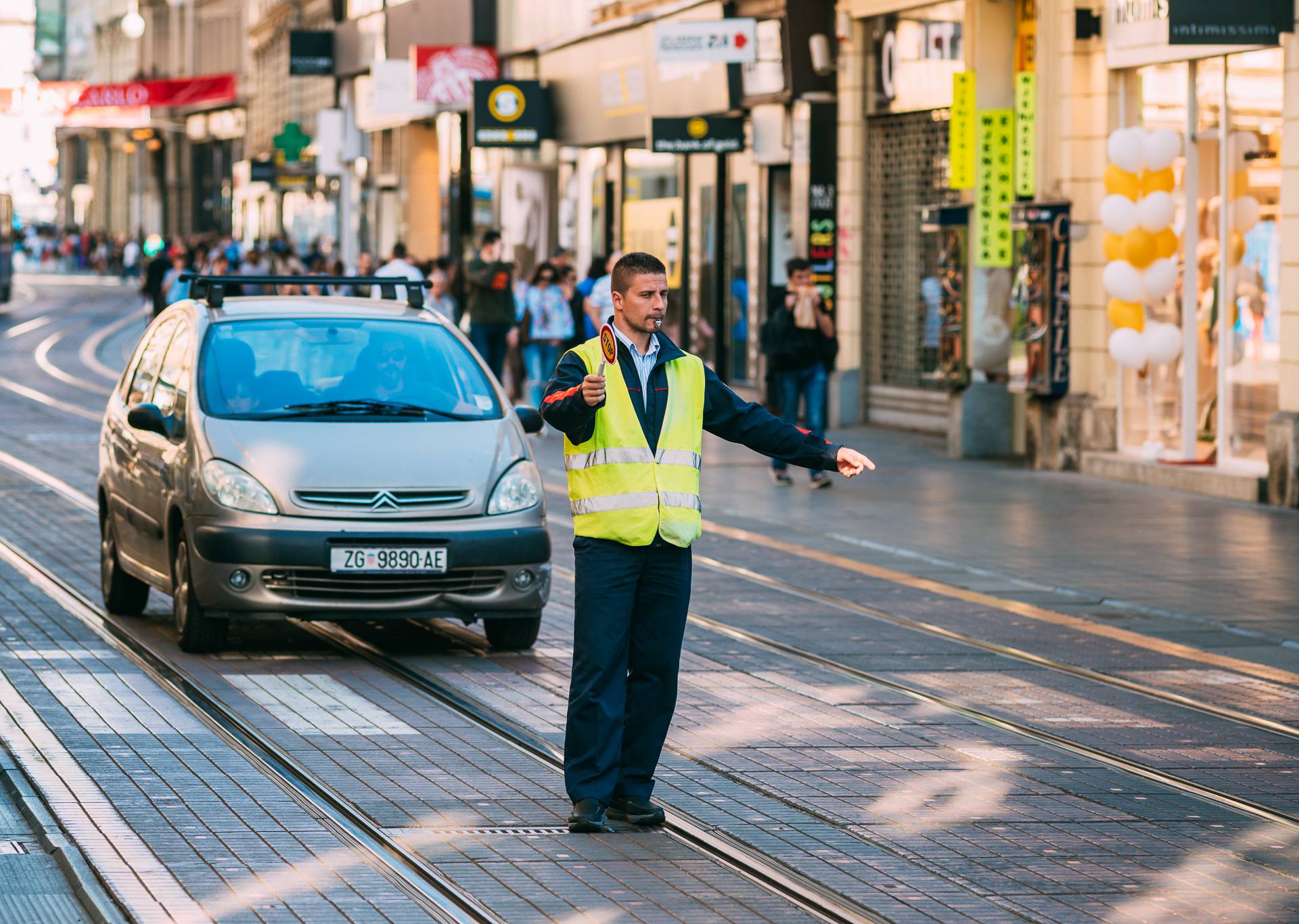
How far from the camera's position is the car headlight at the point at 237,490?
33.6 feet

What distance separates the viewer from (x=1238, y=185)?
61.1ft

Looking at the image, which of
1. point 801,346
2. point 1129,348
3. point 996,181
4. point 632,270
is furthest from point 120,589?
point 996,181

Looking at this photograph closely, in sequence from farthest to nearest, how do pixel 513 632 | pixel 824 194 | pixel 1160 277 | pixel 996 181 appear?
pixel 824 194 → pixel 996 181 → pixel 1160 277 → pixel 513 632

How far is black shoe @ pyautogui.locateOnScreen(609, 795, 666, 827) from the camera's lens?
707 cm

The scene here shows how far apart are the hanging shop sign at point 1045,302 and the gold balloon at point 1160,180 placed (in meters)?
0.89

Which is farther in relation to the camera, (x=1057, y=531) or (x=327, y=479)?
(x=1057, y=531)

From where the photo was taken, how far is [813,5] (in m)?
26.4

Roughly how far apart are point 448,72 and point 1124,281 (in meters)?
20.5

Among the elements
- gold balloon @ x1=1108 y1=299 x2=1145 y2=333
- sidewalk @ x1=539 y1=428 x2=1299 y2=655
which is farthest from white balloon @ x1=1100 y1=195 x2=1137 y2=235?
sidewalk @ x1=539 y1=428 x2=1299 y2=655

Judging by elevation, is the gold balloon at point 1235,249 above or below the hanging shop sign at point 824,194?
below

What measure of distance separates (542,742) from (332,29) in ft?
151

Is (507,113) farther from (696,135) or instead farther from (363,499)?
(363,499)

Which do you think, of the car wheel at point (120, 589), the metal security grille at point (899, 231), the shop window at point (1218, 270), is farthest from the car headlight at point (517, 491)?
the metal security grille at point (899, 231)

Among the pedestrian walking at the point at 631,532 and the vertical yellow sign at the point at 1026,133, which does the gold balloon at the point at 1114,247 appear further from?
the pedestrian walking at the point at 631,532
